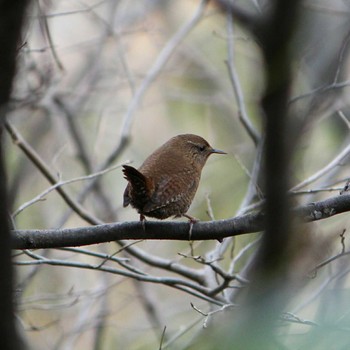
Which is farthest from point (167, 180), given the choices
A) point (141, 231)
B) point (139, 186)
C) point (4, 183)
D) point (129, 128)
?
point (4, 183)

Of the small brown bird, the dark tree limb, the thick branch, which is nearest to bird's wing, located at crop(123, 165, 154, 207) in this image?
the small brown bird

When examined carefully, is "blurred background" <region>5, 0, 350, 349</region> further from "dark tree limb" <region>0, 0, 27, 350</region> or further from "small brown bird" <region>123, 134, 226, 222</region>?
"dark tree limb" <region>0, 0, 27, 350</region>

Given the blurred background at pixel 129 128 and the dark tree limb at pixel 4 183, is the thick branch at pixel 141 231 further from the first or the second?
the blurred background at pixel 129 128

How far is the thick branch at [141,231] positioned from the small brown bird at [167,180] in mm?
151

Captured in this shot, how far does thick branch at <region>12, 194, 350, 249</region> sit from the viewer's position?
2.58m

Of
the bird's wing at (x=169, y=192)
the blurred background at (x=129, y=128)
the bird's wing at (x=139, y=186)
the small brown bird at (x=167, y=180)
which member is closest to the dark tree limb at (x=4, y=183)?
the small brown bird at (x=167, y=180)

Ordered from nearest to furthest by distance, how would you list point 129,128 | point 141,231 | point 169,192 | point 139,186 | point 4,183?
point 4,183 → point 141,231 → point 139,186 → point 169,192 → point 129,128

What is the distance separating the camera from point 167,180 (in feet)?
11.0

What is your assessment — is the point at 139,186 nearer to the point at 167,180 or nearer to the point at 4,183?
the point at 167,180

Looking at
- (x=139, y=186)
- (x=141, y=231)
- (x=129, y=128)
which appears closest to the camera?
(x=141, y=231)

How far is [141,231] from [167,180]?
0.65 m

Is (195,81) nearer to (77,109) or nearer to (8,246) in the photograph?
(77,109)

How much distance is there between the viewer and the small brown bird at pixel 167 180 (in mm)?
3097

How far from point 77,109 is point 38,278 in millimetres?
1652
